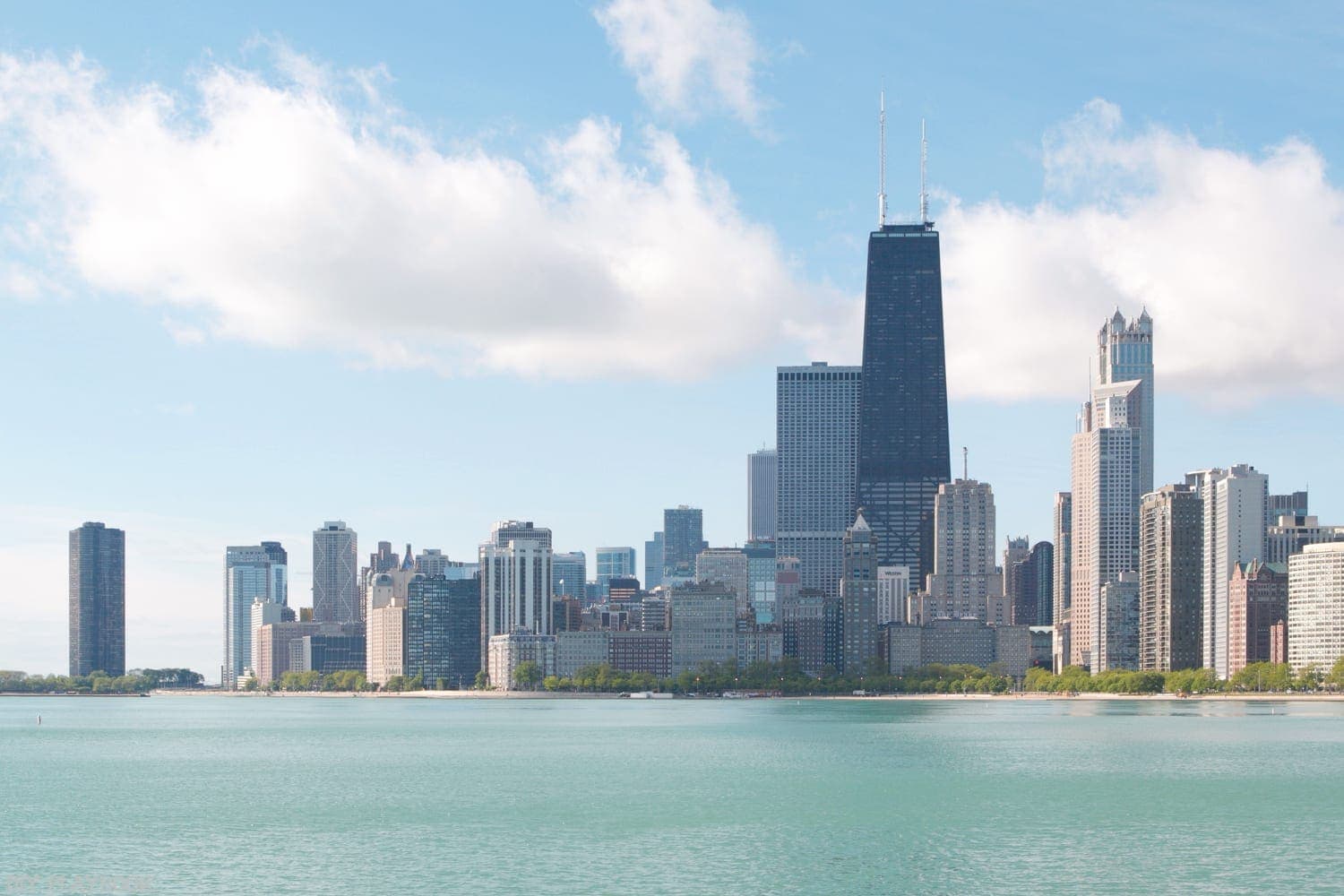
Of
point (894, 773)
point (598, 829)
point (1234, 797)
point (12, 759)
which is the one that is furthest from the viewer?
point (12, 759)

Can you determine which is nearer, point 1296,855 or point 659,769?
point 1296,855

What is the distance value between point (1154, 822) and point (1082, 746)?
239 feet

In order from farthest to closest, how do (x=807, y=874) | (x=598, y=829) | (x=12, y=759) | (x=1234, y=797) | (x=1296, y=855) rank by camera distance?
(x=12, y=759) → (x=1234, y=797) → (x=598, y=829) → (x=1296, y=855) → (x=807, y=874)

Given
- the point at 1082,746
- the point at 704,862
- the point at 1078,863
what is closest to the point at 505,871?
the point at 704,862

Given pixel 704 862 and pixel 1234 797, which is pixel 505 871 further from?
pixel 1234 797

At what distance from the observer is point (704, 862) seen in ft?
303

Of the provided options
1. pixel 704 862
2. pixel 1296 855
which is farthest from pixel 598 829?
pixel 1296 855

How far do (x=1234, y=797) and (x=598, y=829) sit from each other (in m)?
44.4

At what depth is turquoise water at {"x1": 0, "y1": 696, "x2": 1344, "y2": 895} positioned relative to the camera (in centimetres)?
8775

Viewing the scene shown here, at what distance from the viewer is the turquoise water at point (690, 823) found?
8775 centimetres

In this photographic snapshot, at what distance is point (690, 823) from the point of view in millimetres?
108875

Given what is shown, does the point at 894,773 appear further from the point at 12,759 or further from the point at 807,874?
the point at 12,759

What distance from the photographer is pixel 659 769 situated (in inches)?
5925

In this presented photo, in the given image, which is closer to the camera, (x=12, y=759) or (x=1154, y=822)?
(x=1154, y=822)
